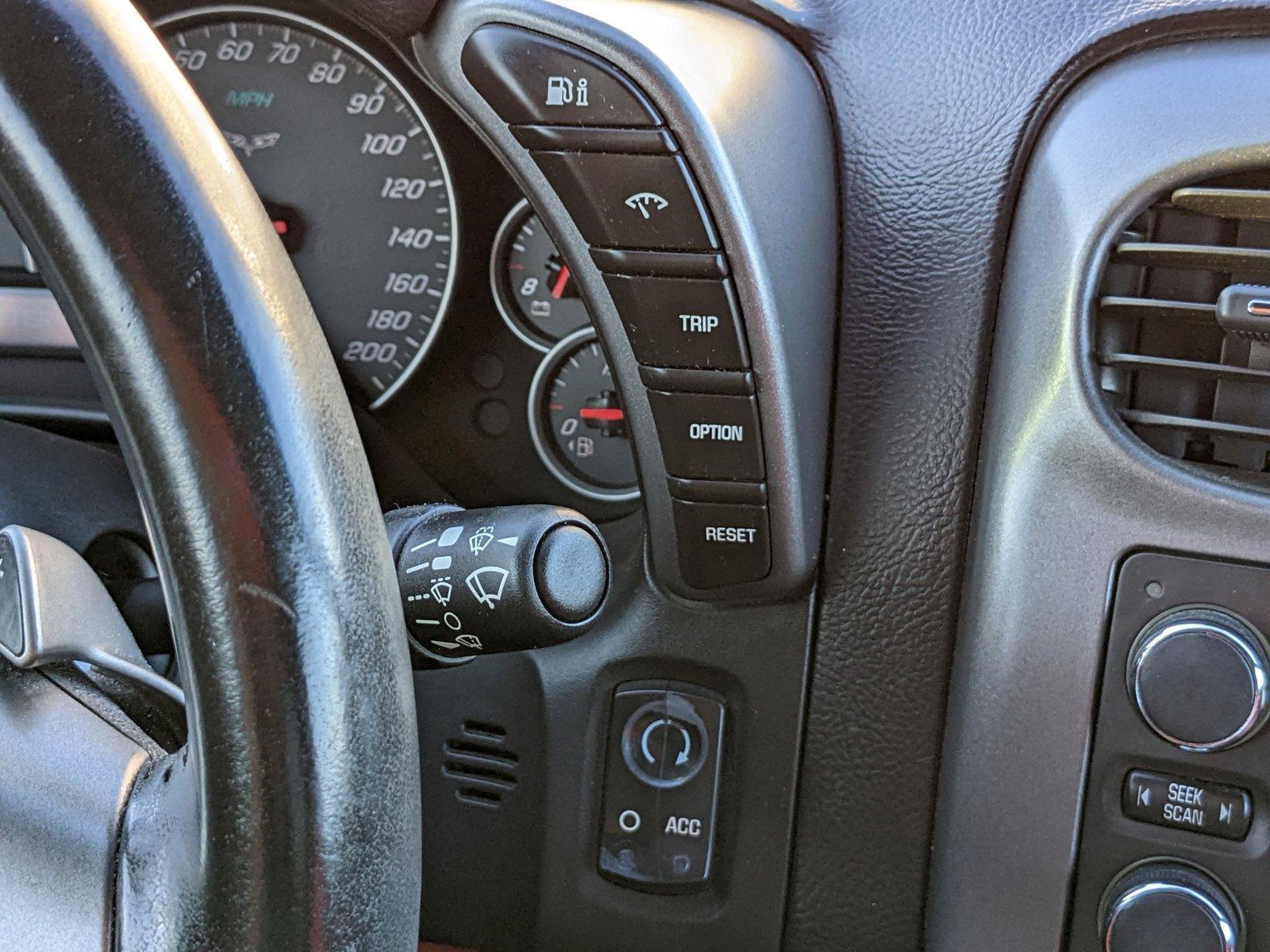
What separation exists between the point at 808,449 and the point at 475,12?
0.40 m

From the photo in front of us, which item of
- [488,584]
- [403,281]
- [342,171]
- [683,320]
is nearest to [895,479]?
[683,320]

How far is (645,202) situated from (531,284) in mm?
396

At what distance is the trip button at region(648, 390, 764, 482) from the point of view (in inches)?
40.4

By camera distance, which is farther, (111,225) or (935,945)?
(935,945)

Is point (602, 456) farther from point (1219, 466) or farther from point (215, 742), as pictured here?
point (215, 742)

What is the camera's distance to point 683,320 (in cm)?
101

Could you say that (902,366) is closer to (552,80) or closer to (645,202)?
(645,202)

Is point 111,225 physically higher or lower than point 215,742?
higher

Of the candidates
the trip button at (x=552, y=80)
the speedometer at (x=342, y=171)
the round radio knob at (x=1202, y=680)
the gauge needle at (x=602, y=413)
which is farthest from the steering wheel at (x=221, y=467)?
the speedometer at (x=342, y=171)

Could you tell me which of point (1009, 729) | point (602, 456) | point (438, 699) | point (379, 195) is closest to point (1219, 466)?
point (1009, 729)

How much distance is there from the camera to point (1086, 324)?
976mm

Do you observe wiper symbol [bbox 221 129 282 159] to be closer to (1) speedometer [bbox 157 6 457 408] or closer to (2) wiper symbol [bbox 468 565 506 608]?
(1) speedometer [bbox 157 6 457 408]

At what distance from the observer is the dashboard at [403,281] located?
1345mm

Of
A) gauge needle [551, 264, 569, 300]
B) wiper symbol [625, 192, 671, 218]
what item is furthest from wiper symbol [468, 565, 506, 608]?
gauge needle [551, 264, 569, 300]
